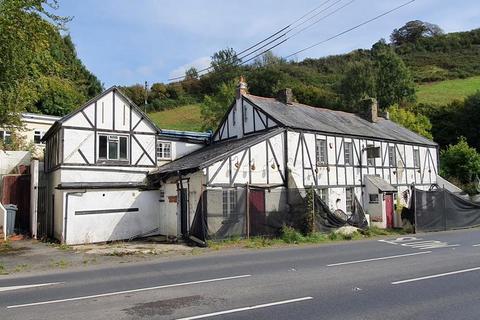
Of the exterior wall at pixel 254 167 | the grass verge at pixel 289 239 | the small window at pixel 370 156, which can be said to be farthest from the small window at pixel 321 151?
the grass verge at pixel 289 239

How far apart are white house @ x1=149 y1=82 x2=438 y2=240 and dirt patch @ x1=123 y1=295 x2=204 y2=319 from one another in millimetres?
10323

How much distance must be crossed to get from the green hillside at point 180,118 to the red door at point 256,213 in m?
35.1

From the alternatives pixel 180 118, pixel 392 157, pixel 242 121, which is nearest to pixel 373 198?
pixel 392 157

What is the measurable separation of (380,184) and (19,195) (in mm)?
20659

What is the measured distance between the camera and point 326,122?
2758 cm

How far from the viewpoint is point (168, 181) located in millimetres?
21391

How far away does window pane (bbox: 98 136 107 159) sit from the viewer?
21.5 m

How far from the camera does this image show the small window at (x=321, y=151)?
2444 centimetres

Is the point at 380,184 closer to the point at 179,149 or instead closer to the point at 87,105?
the point at 179,149

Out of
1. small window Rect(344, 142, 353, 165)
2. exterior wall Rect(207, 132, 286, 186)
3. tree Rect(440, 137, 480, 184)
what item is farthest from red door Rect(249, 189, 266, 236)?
tree Rect(440, 137, 480, 184)

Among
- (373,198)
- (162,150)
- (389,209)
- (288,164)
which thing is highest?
(162,150)

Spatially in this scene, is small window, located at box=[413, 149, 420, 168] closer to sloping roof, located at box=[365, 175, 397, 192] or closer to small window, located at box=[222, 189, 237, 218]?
sloping roof, located at box=[365, 175, 397, 192]

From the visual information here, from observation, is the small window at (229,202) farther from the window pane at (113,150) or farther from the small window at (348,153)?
the small window at (348,153)

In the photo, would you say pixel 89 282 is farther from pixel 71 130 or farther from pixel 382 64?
pixel 382 64
